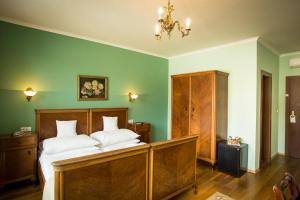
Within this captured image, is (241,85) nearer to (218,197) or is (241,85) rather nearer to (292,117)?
(292,117)

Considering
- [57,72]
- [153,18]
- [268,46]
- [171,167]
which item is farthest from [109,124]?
[268,46]

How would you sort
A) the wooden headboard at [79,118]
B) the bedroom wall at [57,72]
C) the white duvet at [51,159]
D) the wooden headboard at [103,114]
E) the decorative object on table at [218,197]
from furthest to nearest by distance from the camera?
the wooden headboard at [103,114]
the wooden headboard at [79,118]
the bedroom wall at [57,72]
the decorative object on table at [218,197]
the white duvet at [51,159]

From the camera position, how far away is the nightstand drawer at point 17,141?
2569 mm

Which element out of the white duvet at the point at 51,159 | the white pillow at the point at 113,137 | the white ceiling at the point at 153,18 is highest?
the white ceiling at the point at 153,18

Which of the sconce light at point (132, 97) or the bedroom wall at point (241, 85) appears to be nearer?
the bedroom wall at point (241, 85)

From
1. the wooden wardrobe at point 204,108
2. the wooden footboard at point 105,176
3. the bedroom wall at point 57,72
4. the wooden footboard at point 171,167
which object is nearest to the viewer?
the wooden footboard at point 105,176

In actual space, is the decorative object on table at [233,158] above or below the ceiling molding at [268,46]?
below

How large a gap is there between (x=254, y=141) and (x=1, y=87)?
4.58m

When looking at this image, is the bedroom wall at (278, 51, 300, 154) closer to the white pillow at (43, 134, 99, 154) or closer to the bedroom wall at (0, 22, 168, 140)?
the bedroom wall at (0, 22, 168, 140)

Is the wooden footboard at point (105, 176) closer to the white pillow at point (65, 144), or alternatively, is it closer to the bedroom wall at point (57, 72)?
the white pillow at point (65, 144)

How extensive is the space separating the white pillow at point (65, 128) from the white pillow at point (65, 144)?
1.07 feet

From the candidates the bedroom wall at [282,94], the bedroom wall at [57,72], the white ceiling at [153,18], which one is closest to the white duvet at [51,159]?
the bedroom wall at [57,72]

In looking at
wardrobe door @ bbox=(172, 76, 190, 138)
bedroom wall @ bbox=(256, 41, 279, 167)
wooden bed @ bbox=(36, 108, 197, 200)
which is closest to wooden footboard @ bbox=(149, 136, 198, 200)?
wooden bed @ bbox=(36, 108, 197, 200)

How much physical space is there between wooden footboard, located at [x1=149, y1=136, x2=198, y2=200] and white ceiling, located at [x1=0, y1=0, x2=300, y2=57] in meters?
1.83
